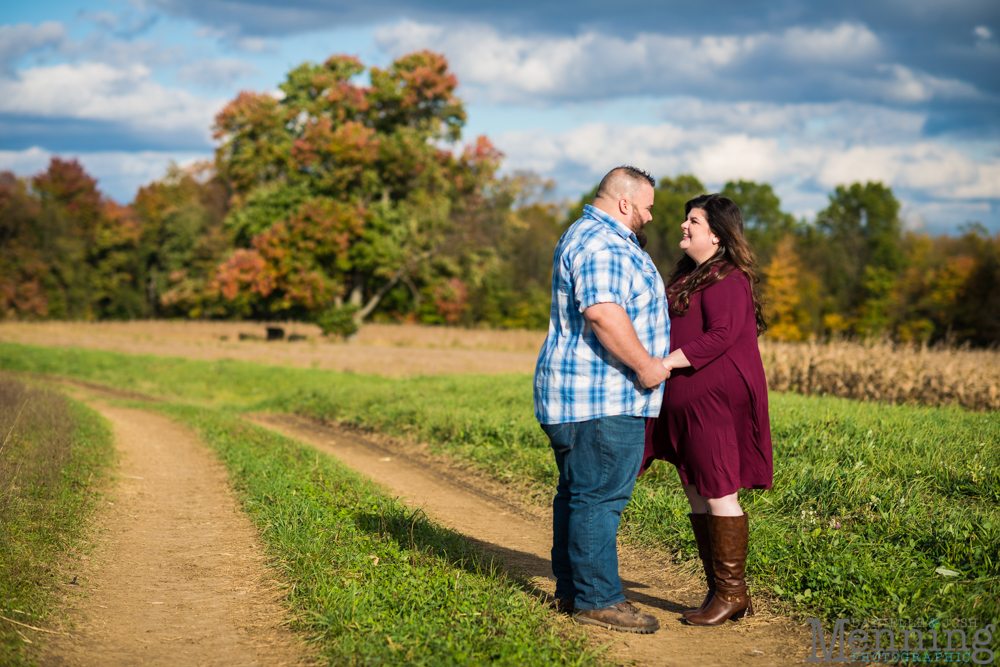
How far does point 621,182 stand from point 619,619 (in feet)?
7.48

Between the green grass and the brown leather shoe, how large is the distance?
0.35 ft

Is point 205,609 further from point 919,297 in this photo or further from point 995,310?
point 919,297

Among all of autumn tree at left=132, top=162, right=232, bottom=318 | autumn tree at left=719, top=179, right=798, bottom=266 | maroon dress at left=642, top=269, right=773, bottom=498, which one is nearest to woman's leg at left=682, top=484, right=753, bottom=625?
maroon dress at left=642, top=269, right=773, bottom=498

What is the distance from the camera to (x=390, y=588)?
4.04 metres

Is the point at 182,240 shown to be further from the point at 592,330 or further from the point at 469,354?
the point at 592,330

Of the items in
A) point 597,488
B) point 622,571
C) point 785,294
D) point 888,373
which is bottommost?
point 622,571

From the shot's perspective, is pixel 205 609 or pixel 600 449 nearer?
pixel 600 449

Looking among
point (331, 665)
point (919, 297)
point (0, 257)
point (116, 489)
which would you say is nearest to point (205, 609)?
point (331, 665)

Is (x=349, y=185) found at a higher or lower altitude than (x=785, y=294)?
higher

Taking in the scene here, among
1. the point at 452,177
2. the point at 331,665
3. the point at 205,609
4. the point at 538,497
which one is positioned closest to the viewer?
the point at 331,665

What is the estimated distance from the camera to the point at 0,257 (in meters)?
52.3

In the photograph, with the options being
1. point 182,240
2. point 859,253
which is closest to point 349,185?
point 182,240

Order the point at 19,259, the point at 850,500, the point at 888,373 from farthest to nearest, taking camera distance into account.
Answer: the point at 19,259 < the point at 888,373 < the point at 850,500

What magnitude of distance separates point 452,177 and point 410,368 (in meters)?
17.0
